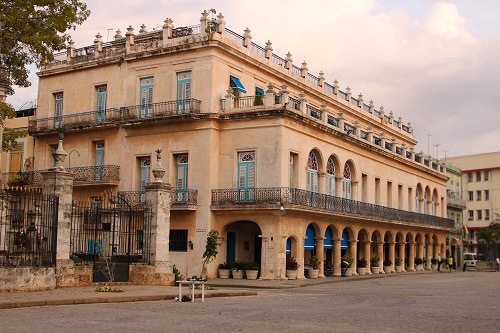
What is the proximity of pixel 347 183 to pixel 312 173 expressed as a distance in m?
5.06

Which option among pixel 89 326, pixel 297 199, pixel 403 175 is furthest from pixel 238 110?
pixel 89 326

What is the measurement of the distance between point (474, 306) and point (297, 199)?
629 inches

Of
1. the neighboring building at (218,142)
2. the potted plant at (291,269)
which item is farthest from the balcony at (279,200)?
the potted plant at (291,269)

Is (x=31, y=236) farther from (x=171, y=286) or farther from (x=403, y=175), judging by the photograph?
(x=403, y=175)

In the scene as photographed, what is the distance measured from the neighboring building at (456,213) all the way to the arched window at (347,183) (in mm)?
22627

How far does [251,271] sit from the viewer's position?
33.5 m

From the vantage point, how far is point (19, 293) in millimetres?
18047

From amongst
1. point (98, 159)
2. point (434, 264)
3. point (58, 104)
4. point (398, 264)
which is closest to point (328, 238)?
point (398, 264)

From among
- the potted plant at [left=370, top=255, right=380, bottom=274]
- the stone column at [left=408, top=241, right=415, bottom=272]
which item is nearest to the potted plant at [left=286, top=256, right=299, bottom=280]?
the potted plant at [left=370, top=255, right=380, bottom=274]

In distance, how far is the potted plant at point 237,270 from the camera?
33.8 meters

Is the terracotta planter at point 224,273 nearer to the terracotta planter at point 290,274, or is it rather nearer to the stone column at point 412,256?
the terracotta planter at point 290,274

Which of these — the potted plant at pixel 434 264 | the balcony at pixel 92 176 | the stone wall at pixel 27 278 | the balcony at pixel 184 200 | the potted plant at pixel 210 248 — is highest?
the balcony at pixel 92 176

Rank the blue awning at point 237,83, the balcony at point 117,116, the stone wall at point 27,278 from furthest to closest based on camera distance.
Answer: the blue awning at point 237,83 → the balcony at point 117,116 → the stone wall at point 27,278

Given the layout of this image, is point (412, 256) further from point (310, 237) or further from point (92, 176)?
point (92, 176)
